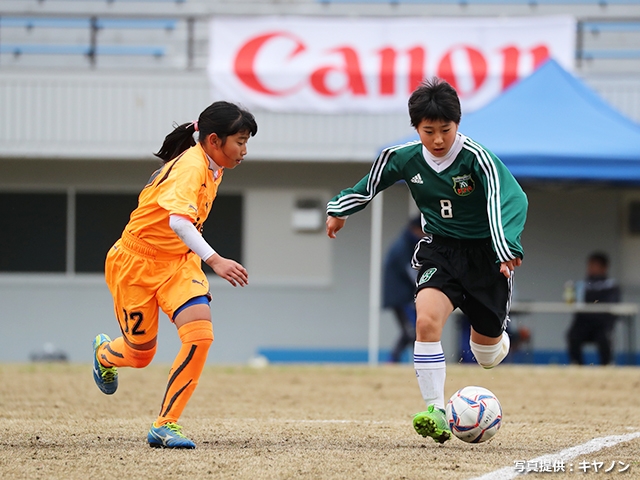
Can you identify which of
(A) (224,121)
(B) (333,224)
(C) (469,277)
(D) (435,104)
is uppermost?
(D) (435,104)

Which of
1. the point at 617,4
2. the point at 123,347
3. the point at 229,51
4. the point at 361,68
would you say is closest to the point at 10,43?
the point at 229,51

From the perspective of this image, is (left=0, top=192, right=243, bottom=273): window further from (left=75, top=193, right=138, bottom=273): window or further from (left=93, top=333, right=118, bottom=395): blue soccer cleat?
(left=93, top=333, right=118, bottom=395): blue soccer cleat

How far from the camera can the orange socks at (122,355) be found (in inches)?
215

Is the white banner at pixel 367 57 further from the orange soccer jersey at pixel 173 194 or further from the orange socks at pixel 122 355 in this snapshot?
the orange soccer jersey at pixel 173 194

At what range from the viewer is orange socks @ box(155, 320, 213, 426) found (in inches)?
199

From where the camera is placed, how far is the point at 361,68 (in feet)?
45.5

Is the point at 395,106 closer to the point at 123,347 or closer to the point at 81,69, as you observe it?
the point at 81,69

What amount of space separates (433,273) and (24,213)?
1142 centimetres

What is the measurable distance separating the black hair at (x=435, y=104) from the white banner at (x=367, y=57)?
8.59m

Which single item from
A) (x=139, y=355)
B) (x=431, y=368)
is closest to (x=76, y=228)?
(x=139, y=355)

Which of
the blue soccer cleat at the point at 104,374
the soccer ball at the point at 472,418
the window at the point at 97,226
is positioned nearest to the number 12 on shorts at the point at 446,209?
the soccer ball at the point at 472,418

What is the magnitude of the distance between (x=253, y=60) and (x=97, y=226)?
12.2 feet

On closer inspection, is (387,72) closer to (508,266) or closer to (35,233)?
(35,233)

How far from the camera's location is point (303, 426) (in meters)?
6.29
